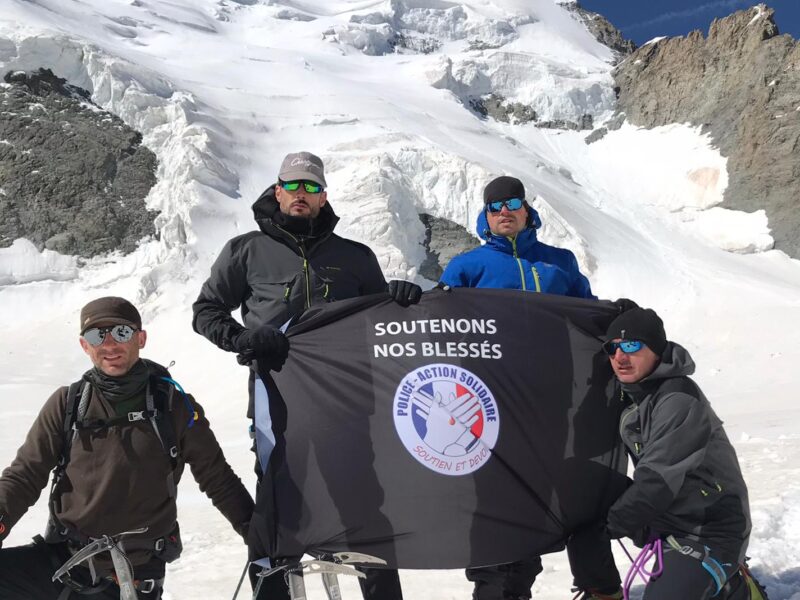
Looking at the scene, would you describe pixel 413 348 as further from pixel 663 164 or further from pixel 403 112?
pixel 663 164

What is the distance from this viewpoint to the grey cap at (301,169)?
3.46 m

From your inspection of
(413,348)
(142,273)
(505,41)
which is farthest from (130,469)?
(505,41)

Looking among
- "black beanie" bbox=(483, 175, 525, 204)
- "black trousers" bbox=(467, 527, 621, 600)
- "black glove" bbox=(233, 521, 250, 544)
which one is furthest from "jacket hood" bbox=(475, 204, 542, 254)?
"black glove" bbox=(233, 521, 250, 544)

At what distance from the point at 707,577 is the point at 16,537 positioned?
18.2 feet

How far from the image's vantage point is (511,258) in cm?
383

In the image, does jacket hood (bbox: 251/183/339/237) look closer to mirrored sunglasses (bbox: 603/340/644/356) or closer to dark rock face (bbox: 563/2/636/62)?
mirrored sunglasses (bbox: 603/340/644/356)

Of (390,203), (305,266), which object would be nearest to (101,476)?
(305,266)

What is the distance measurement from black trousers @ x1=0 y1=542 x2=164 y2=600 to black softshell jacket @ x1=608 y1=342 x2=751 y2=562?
221 cm

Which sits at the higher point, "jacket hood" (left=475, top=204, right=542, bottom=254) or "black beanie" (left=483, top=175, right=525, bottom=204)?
"black beanie" (left=483, top=175, right=525, bottom=204)

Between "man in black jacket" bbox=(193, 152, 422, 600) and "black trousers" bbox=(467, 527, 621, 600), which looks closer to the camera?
"black trousers" bbox=(467, 527, 621, 600)

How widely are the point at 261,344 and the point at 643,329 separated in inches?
68.6

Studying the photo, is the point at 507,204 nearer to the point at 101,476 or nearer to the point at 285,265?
the point at 285,265

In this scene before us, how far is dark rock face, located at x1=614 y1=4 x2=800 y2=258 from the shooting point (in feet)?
86.7

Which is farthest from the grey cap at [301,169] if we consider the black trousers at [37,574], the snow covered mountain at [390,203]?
the snow covered mountain at [390,203]
